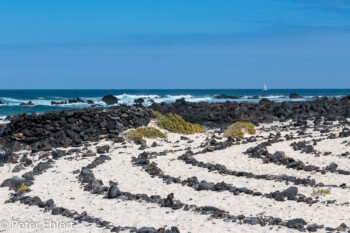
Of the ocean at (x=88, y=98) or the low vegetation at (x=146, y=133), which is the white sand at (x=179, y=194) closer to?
the low vegetation at (x=146, y=133)

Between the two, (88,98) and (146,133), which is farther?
(88,98)

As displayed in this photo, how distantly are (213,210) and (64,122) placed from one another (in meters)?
13.0

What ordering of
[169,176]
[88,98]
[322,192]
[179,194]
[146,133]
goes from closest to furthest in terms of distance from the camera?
[322,192]
[179,194]
[169,176]
[146,133]
[88,98]

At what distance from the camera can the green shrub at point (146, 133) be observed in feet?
67.7

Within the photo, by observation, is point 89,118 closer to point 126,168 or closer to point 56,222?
point 126,168

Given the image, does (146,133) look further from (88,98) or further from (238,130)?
(88,98)

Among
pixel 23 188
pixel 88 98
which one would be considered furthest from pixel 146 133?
pixel 88 98

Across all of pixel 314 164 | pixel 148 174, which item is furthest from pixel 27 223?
pixel 314 164

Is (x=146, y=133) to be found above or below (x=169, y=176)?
above

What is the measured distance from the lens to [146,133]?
20938 mm

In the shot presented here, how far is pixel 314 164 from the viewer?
48.5 ft

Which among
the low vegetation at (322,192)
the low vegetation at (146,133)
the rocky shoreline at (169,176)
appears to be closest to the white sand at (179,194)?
the rocky shoreline at (169,176)

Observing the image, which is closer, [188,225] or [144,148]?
[188,225]

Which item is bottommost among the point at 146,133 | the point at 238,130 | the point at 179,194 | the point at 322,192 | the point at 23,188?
the point at 23,188
